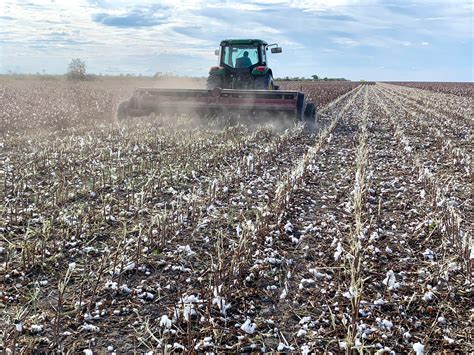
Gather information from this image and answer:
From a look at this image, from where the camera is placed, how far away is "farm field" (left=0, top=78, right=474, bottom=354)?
3369 millimetres

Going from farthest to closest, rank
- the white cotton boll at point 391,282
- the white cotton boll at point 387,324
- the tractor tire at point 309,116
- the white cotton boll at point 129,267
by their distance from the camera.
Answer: the tractor tire at point 309,116 < the white cotton boll at point 129,267 < the white cotton boll at point 391,282 < the white cotton boll at point 387,324

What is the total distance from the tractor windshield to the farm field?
6.77 meters

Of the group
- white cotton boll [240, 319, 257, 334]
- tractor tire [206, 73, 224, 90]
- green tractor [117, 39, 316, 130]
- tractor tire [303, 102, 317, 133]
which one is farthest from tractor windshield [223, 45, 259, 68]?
white cotton boll [240, 319, 257, 334]

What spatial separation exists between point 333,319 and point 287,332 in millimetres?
368

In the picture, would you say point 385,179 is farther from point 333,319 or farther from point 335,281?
point 333,319

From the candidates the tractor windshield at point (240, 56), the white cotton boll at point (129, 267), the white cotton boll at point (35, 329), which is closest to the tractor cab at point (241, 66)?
the tractor windshield at point (240, 56)

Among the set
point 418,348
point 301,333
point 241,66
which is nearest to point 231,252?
point 301,333

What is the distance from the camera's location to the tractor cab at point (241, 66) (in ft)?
50.1

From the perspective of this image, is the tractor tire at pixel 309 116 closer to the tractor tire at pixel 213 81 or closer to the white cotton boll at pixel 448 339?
the tractor tire at pixel 213 81

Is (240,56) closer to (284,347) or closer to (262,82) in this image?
(262,82)

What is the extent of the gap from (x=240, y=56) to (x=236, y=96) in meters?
3.00

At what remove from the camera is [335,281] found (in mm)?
4207

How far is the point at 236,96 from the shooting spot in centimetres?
1330

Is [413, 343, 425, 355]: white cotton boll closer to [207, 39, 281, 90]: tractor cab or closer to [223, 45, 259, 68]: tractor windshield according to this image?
[207, 39, 281, 90]: tractor cab
